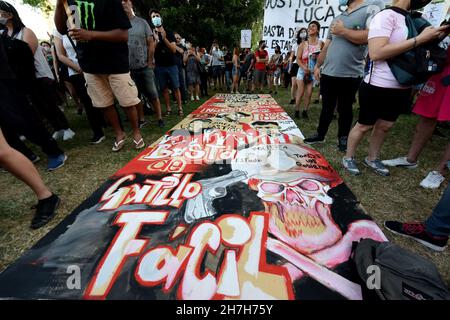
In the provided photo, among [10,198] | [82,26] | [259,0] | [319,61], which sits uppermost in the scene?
[259,0]

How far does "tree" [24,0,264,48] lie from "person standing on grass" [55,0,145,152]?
10.00 meters

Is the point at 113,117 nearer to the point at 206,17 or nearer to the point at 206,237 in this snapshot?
the point at 206,237

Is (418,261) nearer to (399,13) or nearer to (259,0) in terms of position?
(399,13)

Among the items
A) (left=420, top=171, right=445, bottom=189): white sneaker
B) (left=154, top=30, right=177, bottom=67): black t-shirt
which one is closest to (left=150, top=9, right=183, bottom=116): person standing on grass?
(left=154, top=30, right=177, bottom=67): black t-shirt

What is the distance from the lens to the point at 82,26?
87.9 inches

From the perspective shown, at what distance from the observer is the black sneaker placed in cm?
159

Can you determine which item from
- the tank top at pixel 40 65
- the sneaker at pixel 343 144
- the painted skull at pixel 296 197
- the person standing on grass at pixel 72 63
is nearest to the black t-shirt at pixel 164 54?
the person standing on grass at pixel 72 63

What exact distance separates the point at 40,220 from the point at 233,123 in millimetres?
2879

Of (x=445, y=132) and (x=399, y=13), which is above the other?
(x=399, y=13)

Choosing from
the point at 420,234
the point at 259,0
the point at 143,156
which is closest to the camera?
the point at 420,234

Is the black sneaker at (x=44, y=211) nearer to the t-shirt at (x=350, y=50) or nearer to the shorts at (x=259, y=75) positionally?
the t-shirt at (x=350, y=50)

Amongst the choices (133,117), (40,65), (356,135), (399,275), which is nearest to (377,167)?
(356,135)

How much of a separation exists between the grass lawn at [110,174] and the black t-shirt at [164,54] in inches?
64.5
